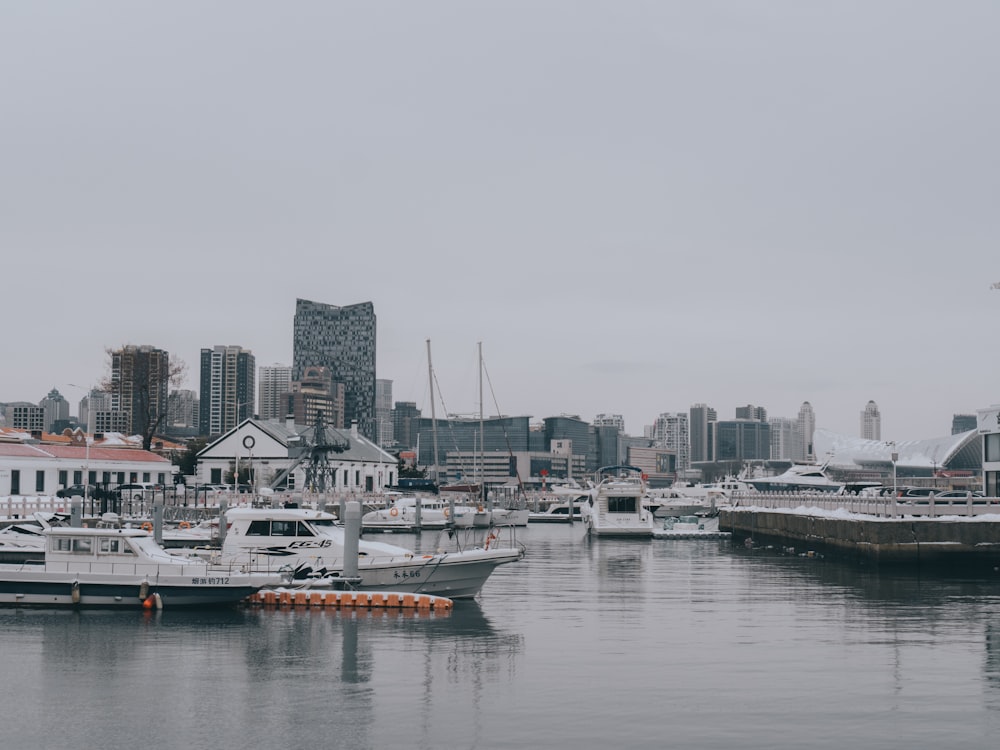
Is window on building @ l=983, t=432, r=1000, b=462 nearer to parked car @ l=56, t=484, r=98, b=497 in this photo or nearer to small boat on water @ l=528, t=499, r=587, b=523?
parked car @ l=56, t=484, r=98, b=497

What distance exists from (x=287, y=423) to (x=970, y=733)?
369ft

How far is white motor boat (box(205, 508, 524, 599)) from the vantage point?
131 feet

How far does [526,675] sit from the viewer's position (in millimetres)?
27125

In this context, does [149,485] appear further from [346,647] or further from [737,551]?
[346,647]

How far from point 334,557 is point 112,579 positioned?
8.05 meters

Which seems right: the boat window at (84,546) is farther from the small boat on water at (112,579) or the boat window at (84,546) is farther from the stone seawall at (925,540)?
the stone seawall at (925,540)

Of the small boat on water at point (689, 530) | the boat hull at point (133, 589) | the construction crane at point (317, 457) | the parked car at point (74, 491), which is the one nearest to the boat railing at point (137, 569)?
the boat hull at point (133, 589)

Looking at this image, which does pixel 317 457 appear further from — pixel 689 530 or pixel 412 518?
pixel 689 530

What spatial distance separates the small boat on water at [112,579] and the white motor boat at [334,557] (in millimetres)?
2883

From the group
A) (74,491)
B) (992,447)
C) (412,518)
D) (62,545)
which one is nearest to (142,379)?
(412,518)

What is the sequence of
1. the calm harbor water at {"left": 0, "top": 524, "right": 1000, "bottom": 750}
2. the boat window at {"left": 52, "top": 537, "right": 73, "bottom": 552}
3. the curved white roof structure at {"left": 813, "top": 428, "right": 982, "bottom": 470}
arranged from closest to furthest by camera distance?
1. the calm harbor water at {"left": 0, "top": 524, "right": 1000, "bottom": 750}
2. the boat window at {"left": 52, "top": 537, "right": 73, "bottom": 552}
3. the curved white roof structure at {"left": 813, "top": 428, "right": 982, "bottom": 470}

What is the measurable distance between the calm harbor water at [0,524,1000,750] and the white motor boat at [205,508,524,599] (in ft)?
4.36

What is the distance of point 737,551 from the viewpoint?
7600 cm

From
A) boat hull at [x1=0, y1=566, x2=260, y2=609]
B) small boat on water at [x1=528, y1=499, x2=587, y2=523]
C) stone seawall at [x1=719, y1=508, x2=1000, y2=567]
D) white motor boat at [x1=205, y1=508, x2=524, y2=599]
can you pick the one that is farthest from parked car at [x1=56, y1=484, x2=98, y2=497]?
small boat on water at [x1=528, y1=499, x2=587, y2=523]
